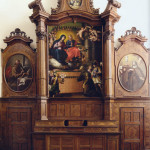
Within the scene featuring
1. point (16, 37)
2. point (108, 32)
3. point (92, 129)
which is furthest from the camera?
point (16, 37)

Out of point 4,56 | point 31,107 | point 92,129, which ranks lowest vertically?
point 92,129

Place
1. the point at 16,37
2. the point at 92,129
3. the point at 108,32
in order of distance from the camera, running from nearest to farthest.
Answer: the point at 92,129
the point at 108,32
the point at 16,37

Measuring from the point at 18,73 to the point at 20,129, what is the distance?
1.99 meters

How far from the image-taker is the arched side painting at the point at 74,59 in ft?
25.1

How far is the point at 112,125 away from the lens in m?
6.77

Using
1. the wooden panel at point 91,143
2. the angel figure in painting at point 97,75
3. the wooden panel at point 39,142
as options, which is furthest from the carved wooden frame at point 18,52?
the wooden panel at point 91,143

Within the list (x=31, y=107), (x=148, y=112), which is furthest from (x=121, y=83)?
(x=31, y=107)

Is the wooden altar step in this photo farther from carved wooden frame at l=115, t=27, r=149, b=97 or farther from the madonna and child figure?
the madonna and child figure

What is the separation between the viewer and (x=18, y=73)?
7891 millimetres

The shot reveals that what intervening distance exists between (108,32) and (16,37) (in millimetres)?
3266

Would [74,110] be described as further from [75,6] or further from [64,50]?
[75,6]

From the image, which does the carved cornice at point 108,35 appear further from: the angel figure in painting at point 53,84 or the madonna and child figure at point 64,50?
the angel figure in painting at point 53,84

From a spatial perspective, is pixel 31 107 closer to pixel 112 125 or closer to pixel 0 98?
pixel 0 98

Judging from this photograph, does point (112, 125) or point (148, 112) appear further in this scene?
point (148, 112)
